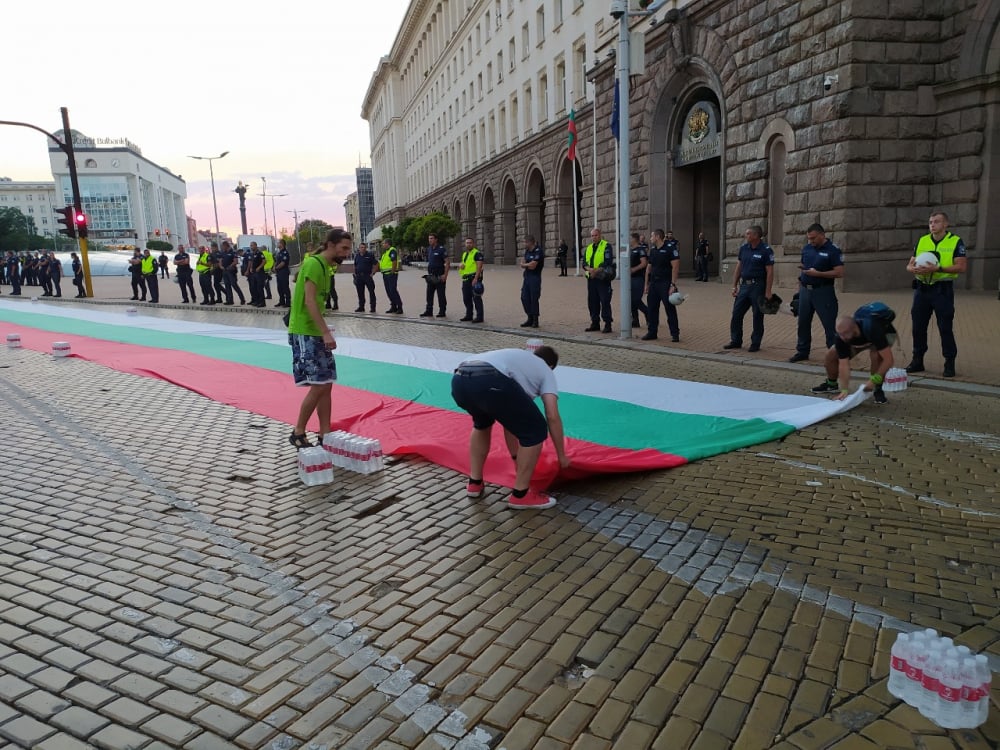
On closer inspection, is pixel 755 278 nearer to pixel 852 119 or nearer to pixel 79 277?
pixel 852 119

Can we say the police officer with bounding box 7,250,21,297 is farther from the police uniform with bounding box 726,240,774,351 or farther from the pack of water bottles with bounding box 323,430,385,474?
the pack of water bottles with bounding box 323,430,385,474

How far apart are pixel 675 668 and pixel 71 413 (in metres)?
7.58

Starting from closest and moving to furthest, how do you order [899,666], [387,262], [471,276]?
[899,666], [471,276], [387,262]

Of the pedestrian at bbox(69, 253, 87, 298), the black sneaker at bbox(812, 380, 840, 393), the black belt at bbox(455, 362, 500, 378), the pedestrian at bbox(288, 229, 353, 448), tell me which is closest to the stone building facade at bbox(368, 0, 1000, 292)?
the black sneaker at bbox(812, 380, 840, 393)

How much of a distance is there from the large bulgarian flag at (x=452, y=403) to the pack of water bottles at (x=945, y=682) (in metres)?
2.71

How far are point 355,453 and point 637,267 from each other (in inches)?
331

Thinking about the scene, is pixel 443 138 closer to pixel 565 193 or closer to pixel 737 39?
pixel 565 193

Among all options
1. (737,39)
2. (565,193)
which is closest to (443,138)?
(565,193)

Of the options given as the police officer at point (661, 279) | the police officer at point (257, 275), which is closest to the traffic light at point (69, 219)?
the police officer at point (257, 275)

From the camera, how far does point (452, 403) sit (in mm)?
8180

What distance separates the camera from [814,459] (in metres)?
5.86

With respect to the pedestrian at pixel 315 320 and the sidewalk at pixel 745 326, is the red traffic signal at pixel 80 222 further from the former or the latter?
the pedestrian at pixel 315 320

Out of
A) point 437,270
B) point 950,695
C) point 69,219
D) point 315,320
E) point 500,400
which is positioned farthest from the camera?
point 69,219

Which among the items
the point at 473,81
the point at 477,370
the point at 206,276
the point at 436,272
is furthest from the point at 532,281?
the point at 473,81
